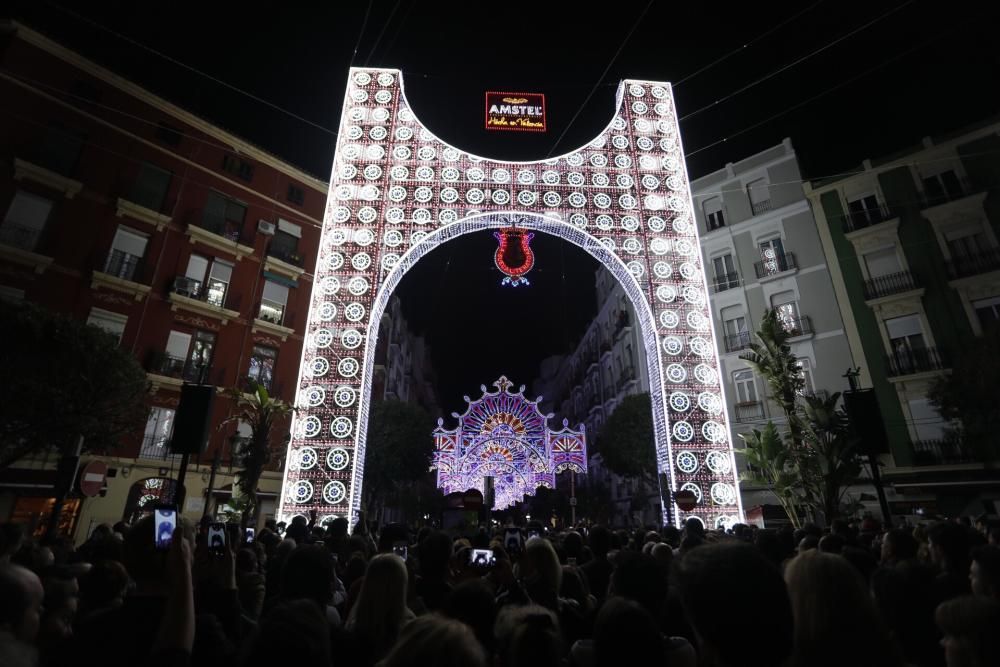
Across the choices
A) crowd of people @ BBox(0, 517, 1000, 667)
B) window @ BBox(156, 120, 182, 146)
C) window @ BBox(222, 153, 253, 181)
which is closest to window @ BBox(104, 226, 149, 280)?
window @ BBox(156, 120, 182, 146)

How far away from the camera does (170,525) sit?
2.65 m

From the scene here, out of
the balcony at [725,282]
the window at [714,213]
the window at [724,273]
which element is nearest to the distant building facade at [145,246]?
the balcony at [725,282]

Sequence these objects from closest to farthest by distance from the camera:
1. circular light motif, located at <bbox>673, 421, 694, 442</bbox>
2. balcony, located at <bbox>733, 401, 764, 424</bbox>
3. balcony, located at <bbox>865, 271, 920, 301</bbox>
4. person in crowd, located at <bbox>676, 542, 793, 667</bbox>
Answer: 1. person in crowd, located at <bbox>676, 542, 793, 667</bbox>
2. circular light motif, located at <bbox>673, 421, 694, 442</bbox>
3. balcony, located at <bbox>865, 271, 920, 301</bbox>
4. balcony, located at <bbox>733, 401, 764, 424</bbox>

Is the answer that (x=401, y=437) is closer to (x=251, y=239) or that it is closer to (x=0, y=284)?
(x=251, y=239)

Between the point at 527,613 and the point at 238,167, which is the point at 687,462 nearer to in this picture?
the point at 527,613

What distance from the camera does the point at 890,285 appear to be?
67.2 feet

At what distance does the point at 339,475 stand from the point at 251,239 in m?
16.9

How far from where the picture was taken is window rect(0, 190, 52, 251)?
56.5ft

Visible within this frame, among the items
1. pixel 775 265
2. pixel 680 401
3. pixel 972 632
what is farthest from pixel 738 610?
pixel 775 265

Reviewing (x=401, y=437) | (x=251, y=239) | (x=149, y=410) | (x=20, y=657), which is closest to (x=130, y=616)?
(x=20, y=657)

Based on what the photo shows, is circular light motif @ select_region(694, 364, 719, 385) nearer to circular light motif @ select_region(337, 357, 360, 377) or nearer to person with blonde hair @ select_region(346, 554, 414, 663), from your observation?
circular light motif @ select_region(337, 357, 360, 377)

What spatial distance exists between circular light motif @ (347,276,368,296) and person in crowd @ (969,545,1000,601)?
11951 mm

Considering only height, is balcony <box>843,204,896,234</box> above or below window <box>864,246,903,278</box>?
above

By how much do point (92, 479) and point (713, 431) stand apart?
13777 millimetres
